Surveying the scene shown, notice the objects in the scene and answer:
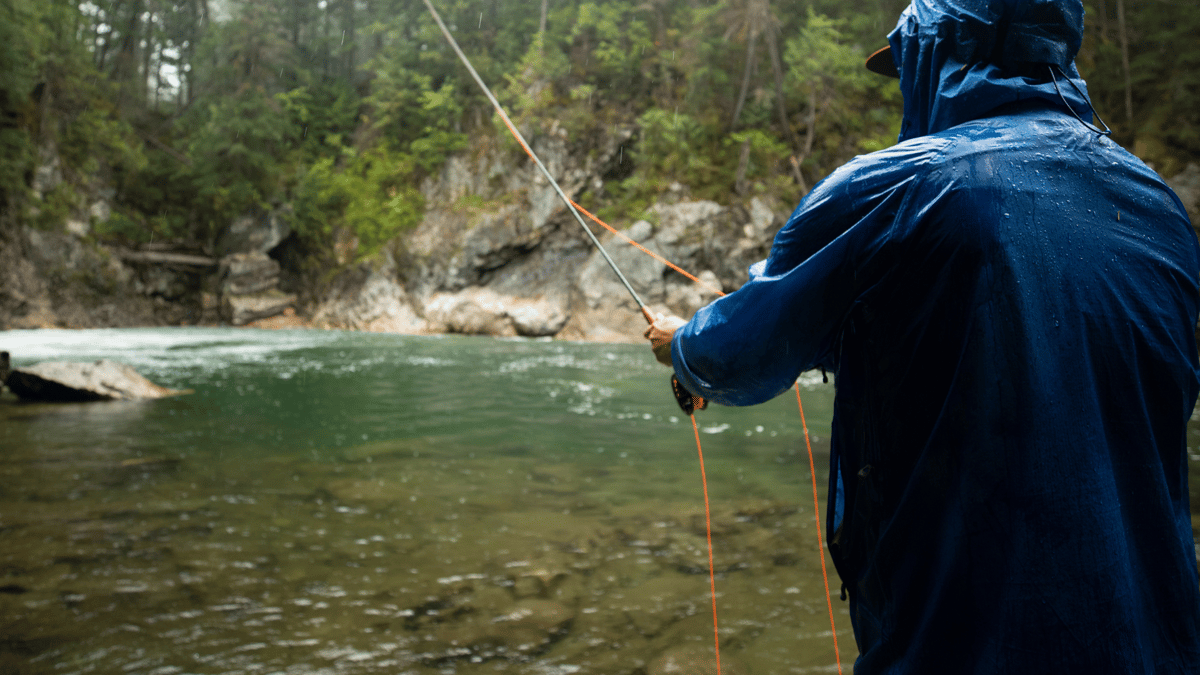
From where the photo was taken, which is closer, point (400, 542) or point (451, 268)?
point (400, 542)

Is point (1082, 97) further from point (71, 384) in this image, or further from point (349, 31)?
point (349, 31)

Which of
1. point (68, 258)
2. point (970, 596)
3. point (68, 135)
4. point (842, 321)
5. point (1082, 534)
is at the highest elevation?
point (68, 135)

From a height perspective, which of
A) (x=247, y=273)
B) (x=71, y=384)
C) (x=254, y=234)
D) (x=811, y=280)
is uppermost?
(x=254, y=234)

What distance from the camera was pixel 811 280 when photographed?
1071mm

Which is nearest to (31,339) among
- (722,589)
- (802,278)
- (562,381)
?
(562,381)

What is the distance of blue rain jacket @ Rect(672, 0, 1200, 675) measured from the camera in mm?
933

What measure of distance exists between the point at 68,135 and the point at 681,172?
22279mm

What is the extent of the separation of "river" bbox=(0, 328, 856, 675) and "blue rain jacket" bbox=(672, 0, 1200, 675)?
198 centimetres

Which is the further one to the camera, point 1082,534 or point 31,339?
point 31,339

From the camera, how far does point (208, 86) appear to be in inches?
1272

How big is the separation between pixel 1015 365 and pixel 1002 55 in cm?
51

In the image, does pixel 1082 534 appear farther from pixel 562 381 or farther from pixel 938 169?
pixel 562 381

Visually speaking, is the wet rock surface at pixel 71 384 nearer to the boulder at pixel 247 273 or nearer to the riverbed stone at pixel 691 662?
the riverbed stone at pixel 691 662

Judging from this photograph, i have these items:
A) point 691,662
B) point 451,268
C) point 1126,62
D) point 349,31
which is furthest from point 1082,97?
point 349,31
